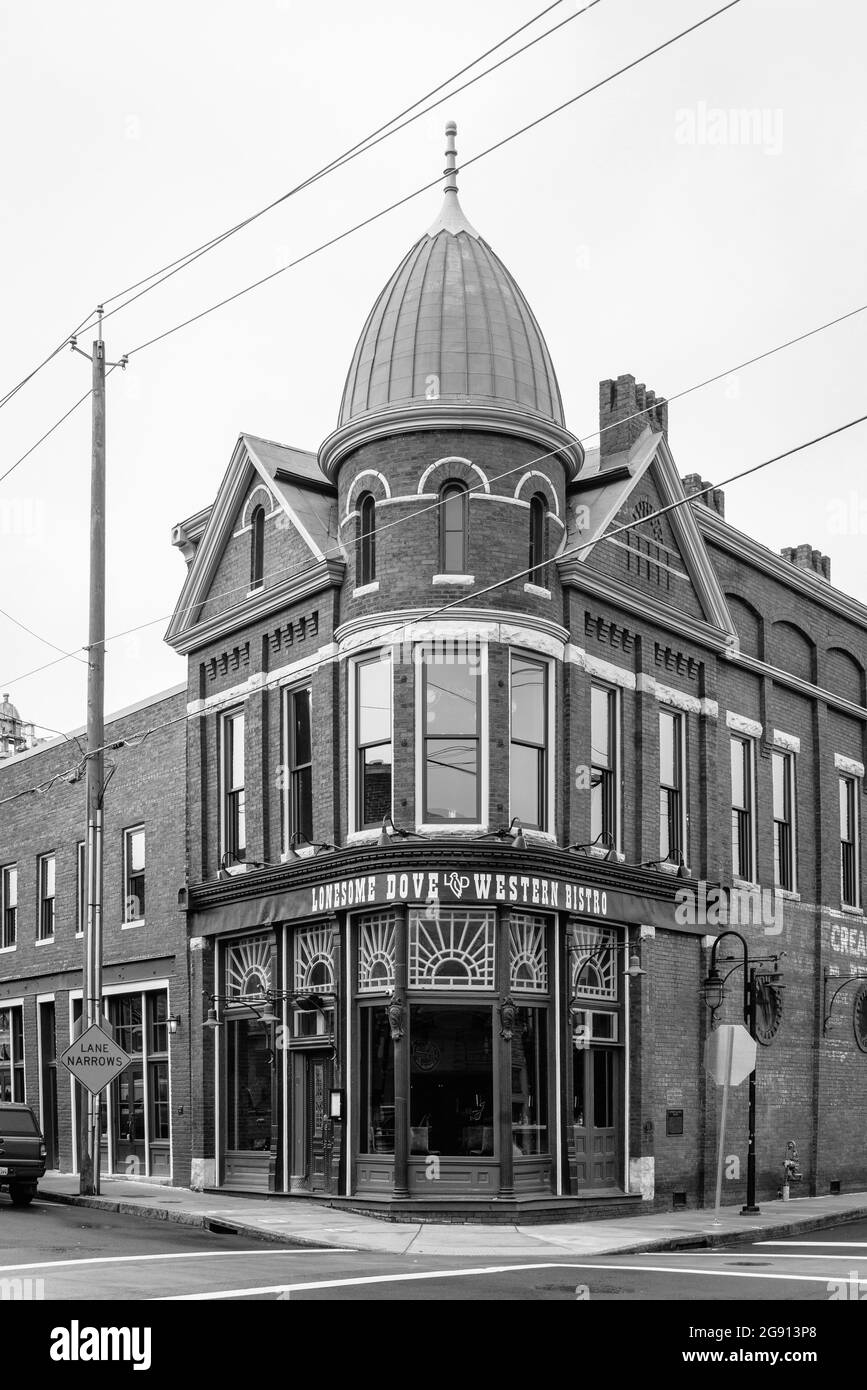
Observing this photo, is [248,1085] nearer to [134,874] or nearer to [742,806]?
[134,874]

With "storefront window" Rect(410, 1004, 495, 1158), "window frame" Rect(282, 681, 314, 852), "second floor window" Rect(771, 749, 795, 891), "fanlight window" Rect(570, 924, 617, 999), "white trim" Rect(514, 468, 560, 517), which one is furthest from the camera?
"second floor window" Rect(771, 749, 795, 891)

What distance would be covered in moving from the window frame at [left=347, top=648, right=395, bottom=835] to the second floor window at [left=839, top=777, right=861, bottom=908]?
13.3m

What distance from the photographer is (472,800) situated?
23.7 metres

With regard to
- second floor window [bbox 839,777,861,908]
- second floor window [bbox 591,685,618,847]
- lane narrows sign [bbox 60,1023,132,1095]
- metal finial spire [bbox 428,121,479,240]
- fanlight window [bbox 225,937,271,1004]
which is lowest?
lane narrows sign [bbox 60,1023,132,1095]

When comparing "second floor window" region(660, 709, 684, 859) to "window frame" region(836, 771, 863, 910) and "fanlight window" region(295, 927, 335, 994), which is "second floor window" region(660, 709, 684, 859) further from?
"window frame" region(836, 771, 863, 910)

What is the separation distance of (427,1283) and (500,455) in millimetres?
12935

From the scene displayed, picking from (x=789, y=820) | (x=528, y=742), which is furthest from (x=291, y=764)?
(x=789, y=820)

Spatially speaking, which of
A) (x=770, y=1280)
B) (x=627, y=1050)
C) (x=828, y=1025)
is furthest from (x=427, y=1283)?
(x=828, y=1025)

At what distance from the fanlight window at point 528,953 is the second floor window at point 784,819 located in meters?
8.50

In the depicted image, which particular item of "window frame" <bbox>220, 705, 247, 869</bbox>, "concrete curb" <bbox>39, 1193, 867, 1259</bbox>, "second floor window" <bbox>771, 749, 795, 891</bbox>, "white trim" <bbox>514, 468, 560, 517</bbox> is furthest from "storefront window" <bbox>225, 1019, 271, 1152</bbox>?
"second floor window" <bbox>771, 749, 795, 891</bbox>

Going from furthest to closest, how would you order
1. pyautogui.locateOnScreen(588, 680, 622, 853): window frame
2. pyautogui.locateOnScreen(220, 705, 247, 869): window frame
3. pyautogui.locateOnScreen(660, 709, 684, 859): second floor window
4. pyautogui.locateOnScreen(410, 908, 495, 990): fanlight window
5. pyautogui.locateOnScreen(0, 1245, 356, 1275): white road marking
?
pyautogui.locateOnScreen(220, 705, 247, 869): window frame
pyautogui.locateOnScreen(660, 709, 684, 859): second floor window
pyautogui.locateOnScreen(588, 680, 622, 853): window frame
pyautogui.locateOnScreen(410, 908, 495, 990): fanlight window
pyautogui.locateOnScreen(0, 1245, 356, 1275): white road marking

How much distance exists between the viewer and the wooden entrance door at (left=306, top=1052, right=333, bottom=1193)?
81.0 feet

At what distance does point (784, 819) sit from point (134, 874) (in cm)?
1237

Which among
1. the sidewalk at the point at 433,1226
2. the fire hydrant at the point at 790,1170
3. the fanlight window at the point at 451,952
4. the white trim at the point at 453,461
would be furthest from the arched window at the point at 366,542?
the fire hydrant at the point at 790,1170
